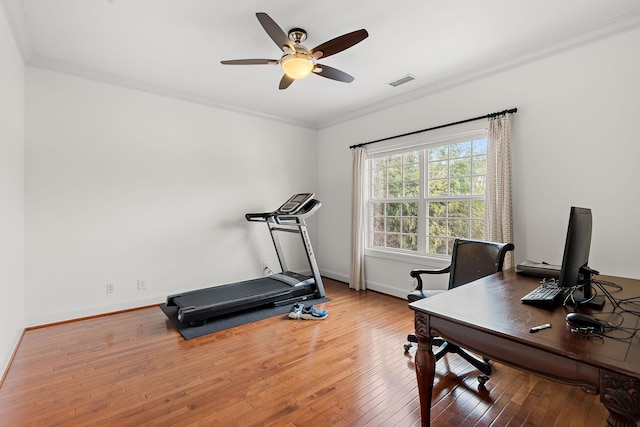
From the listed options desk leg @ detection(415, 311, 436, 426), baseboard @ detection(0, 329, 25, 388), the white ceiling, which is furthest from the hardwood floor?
the white ceiling

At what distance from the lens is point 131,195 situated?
12.1 ft

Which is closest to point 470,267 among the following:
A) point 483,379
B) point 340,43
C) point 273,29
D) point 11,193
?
point 483,379

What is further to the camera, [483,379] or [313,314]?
[313,314]

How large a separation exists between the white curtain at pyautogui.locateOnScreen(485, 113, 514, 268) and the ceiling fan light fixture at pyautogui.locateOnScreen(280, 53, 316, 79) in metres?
2.05

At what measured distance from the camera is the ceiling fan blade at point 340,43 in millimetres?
2146

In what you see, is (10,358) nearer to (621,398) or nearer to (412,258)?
(621,398)

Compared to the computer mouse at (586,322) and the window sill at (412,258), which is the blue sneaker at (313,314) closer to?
the window sill at (412,258)

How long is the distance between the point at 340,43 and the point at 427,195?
238 centimetres

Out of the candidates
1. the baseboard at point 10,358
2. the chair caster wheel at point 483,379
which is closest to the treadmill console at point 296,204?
the chair caster wheel at point 483,379

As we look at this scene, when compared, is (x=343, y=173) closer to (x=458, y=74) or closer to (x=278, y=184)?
(x=278, y=184)

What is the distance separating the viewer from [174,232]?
3.98 meters

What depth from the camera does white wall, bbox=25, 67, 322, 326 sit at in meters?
3.16

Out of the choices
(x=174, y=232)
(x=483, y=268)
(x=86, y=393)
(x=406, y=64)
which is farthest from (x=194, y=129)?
(x=483, y=268)

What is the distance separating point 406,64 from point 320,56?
122cm
